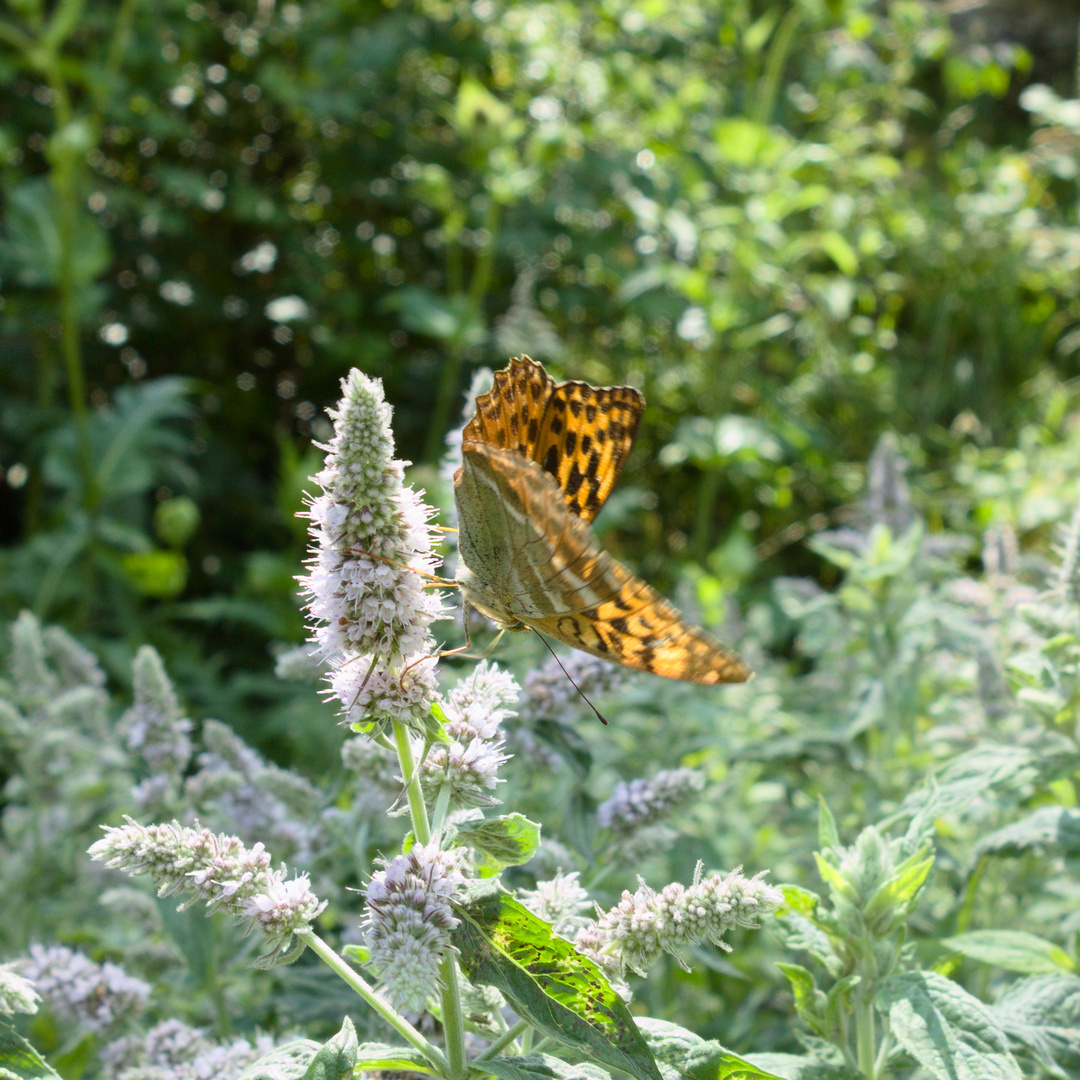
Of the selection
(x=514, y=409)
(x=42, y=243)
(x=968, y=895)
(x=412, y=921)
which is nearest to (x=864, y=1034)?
(x=968, y=895)

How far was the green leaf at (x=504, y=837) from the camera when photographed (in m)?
1.03

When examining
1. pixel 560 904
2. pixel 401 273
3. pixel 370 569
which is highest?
pixel 401 273

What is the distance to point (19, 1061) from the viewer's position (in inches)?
40.5

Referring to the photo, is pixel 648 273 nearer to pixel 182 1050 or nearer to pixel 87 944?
pixel 87 944

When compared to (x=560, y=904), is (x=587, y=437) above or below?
above

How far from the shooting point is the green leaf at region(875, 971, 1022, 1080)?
1062 millimetres

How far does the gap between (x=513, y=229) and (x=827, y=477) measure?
1864mm

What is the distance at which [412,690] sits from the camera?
3.31 feet

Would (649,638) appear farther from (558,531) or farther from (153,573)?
(153,573)

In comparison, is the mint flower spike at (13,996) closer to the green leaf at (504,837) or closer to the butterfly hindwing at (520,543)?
the green leaf at (504,837)

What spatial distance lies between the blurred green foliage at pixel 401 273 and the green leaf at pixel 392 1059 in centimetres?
250

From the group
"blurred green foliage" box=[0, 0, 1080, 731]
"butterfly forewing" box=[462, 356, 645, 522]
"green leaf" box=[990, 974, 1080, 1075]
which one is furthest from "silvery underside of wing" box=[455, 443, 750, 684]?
"blurred green foliage" box=[0, 0, 1080, 731]

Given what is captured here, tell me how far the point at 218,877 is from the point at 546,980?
337mm

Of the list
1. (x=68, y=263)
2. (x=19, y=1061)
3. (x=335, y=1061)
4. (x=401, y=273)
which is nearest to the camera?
(x=335, y=1061)
